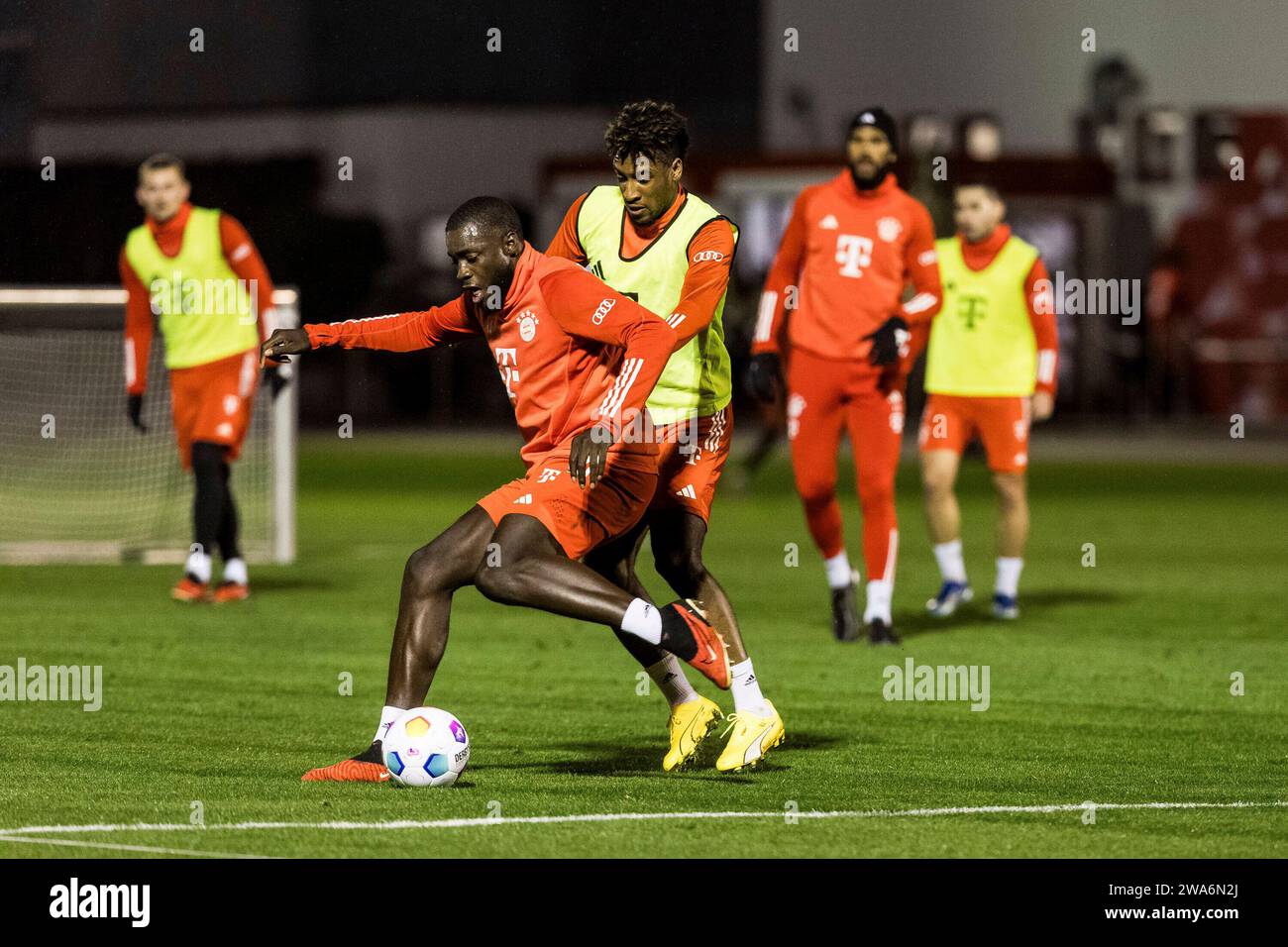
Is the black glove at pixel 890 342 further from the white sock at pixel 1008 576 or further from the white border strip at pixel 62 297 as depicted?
the white border strip at pixel 62 297

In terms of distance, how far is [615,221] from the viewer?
25.2 ft

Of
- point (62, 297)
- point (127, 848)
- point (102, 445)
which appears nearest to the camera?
point (127, 848)

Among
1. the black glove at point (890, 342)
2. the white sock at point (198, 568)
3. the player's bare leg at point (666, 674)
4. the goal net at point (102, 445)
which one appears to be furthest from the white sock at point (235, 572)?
the player's bare leg at point (666, 674)

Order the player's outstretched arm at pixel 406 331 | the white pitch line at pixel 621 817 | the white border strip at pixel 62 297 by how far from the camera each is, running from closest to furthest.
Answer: the white pitch line at pixel 621 817 < the player's outstretched arm at pixel 406 331 < the white border strip at pixel 62 297

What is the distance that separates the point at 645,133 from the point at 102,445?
1187 centimetres

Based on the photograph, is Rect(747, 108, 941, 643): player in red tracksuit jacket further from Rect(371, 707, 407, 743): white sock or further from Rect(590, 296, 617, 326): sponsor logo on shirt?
Rect(371, 707, 407, 743): white sock

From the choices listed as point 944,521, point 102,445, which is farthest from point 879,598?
point 102,445

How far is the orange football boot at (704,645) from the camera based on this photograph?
22.3 feet

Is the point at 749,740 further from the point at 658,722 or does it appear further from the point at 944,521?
the point at 944,521

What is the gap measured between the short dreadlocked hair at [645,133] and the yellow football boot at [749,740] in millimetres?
1883

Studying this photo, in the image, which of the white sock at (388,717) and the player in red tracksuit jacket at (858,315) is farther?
the player in red tracksuit jacket at (858,315)

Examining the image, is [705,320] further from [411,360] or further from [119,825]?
[411,360]

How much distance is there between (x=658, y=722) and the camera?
333 inches
